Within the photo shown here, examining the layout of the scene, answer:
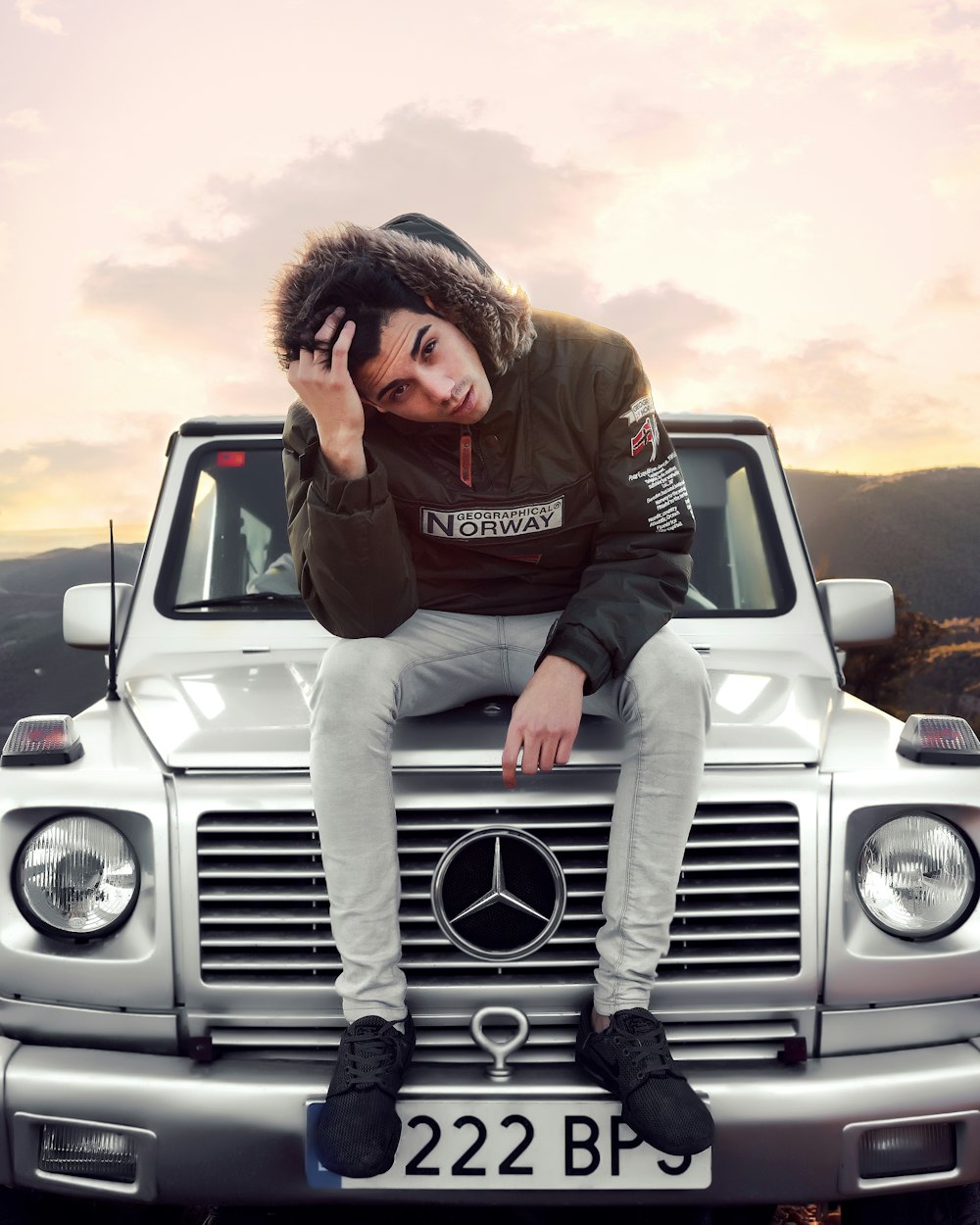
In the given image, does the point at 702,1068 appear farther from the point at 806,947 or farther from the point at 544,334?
the point at 544,334

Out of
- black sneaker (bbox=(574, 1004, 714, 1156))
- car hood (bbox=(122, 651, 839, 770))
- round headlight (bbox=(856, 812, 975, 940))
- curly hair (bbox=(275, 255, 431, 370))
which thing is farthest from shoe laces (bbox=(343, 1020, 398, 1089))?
curly hair (bbox=(275, 255, 431, 370))

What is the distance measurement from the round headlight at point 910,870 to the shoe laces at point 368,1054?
87 centimetres

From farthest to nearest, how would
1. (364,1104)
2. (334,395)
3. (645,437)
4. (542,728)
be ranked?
(645,437) < (334,395) < (542,728) < (364,1104)

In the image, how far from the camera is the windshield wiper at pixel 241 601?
2961mm

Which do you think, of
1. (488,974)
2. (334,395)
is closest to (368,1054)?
(488,974)

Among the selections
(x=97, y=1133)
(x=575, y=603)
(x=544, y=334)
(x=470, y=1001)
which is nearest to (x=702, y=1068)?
(x=470, y=1001)

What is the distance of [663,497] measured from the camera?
7.47 ft

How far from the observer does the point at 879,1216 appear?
83.7 inches

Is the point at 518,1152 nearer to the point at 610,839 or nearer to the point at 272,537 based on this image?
the point at 610,839

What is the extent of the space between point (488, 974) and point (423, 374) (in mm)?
1124

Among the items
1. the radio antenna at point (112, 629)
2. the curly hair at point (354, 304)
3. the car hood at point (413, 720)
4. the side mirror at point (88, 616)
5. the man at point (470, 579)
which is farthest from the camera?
the side mirror at point (88, 616)

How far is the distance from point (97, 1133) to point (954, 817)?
159 centimetres

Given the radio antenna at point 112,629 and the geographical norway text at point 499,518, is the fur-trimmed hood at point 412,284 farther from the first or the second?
the radio antenna at point 112,629

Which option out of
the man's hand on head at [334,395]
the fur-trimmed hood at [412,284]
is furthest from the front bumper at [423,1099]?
the fur-trimmed hood at [412,284]
